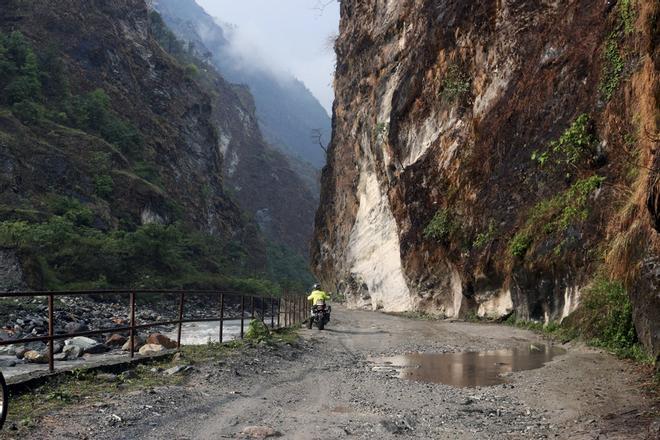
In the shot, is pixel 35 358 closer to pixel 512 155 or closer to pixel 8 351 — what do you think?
pixel 8 351

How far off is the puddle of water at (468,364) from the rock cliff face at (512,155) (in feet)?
6.79

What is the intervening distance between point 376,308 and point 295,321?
15062 millimetres

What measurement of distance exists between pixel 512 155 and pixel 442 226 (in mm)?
5276

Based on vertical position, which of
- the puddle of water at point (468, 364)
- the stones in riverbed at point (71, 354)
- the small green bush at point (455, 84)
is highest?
the small green bush at point (455, 84)

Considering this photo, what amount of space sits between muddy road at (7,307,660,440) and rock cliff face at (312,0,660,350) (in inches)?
54.8

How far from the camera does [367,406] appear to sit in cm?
623

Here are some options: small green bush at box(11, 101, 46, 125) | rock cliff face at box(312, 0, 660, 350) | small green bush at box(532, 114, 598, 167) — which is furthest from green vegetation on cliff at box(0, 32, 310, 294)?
small green bush at box(532, 114, 598, 167)

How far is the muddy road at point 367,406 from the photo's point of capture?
5004 mm

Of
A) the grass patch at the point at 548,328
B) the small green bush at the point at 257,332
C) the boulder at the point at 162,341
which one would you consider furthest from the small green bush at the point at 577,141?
the boulder at the point at 162,341

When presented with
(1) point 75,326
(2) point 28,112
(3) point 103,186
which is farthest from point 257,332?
(2) point 28,112

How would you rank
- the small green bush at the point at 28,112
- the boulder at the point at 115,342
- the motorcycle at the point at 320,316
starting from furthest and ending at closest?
the small green bush at the point at 28,112 < the motorcycle at the point at 320,316 < the boulder at the point at 115,342

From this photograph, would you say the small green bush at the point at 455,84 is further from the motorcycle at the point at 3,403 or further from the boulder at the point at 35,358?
the motorcycle at the point at 3,403

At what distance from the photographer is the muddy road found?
16.4 ft

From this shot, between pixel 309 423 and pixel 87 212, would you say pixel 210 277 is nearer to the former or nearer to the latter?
pixel 87 212
